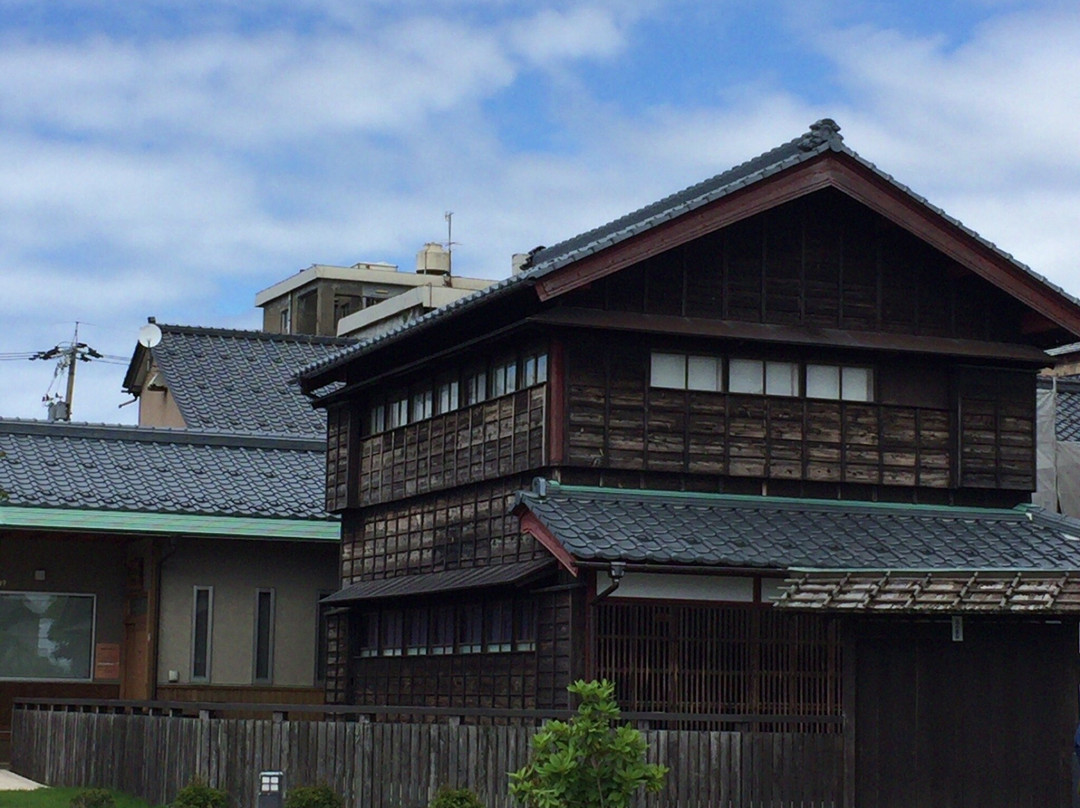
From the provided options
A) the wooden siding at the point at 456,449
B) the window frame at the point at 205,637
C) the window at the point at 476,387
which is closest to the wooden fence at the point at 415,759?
the wooden siding at the point at 456,449

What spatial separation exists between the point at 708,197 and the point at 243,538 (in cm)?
1241

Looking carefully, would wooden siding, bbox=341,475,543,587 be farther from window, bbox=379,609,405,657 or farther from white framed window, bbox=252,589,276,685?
white framed window, bbox=252,589,276,685

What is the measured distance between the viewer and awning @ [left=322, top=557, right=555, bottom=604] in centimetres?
2325

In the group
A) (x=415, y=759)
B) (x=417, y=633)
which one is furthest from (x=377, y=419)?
(x=415, y=759)

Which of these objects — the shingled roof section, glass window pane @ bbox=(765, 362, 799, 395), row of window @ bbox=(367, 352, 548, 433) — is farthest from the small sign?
glass window pane @ bbox=(765, 362, 799, 395)

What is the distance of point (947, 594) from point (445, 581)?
28.0 feet

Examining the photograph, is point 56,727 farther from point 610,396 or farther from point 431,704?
point 610,396

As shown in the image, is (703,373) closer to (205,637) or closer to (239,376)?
(205,637)

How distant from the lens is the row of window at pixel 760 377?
24.5 m

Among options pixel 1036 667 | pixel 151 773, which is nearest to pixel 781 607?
pixel 1036 667

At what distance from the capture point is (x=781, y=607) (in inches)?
776

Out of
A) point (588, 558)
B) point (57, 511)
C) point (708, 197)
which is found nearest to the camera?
point (588, 558)

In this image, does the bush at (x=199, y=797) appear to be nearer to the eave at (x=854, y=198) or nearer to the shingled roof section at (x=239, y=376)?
the eave at (x=854, y=198)

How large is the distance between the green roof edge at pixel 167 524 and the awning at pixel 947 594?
14.3 meters
